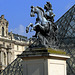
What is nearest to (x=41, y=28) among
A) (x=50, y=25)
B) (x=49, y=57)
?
(x=50, y=25)

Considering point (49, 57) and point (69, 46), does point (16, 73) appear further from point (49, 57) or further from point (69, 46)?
point (49, 57)

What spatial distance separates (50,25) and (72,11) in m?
34.1

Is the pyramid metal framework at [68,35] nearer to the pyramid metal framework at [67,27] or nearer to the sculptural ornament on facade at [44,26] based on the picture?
the pyramid metal framework at [67,27]

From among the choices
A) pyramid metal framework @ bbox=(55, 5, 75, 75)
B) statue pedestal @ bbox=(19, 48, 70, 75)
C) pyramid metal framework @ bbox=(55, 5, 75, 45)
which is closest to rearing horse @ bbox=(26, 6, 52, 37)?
statue pedestal @ bbox=(19, 48, 70, 75)

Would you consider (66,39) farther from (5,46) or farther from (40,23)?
(5,46)

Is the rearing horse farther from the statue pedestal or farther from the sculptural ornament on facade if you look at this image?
the statue pedestal

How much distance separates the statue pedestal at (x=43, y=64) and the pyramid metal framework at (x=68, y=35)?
86.1 ft

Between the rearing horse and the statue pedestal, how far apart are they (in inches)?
43.4

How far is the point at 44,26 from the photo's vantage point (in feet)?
39.3

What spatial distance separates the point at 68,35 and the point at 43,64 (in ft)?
108

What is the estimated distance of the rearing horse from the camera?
39.3ft

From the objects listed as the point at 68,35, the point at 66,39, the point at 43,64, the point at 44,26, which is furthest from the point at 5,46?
the point at 43,64

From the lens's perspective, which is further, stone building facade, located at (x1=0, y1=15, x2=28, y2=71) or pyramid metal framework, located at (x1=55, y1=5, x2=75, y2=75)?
stone building facade, located at (x1=0, y1=15, x2=28, y2=71)

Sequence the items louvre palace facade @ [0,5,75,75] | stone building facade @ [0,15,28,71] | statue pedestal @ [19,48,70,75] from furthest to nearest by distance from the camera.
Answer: stone building facade @ [0,15,28,71] → louvre palace facade @ [0,5,75,75] → statue pedestal @ [19,48,70,75]
